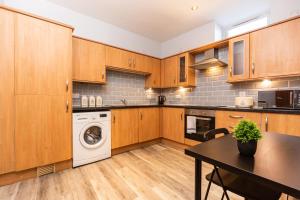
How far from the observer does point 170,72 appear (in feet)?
12.1

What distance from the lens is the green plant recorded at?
0.75 meters

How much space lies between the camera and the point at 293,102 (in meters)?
2.00

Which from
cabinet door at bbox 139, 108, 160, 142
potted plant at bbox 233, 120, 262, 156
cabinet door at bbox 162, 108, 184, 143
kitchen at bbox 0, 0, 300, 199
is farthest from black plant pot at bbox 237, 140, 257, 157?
cabinet door at bbox 139, 108, 160, 142

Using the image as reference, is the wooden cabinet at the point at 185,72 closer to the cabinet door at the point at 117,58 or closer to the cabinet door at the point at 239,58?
the cabinet door at the point at 239,58

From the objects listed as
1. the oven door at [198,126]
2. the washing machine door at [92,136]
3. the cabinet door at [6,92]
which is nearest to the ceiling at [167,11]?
the cabinet door at [6,92]

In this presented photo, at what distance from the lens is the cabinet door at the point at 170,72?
355cm

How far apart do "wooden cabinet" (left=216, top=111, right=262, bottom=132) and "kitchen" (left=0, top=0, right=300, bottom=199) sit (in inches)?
0.6

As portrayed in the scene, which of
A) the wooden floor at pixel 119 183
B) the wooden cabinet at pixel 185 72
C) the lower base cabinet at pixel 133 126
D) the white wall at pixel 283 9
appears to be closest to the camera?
the wooden floor at pixel 119 183

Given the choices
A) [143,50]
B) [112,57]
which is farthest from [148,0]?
[143,50]

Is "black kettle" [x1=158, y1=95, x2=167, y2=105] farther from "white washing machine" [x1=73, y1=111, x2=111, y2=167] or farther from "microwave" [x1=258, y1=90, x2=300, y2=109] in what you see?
"microwave" [x1=258, y1=90, x2=300, y2=109]

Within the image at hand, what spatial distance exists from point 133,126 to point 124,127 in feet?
0.70

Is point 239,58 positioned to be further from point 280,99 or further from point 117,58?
point 117,58

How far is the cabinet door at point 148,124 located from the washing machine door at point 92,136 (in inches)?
34.4

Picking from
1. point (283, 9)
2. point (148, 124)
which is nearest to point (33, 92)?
point (148, 124)
